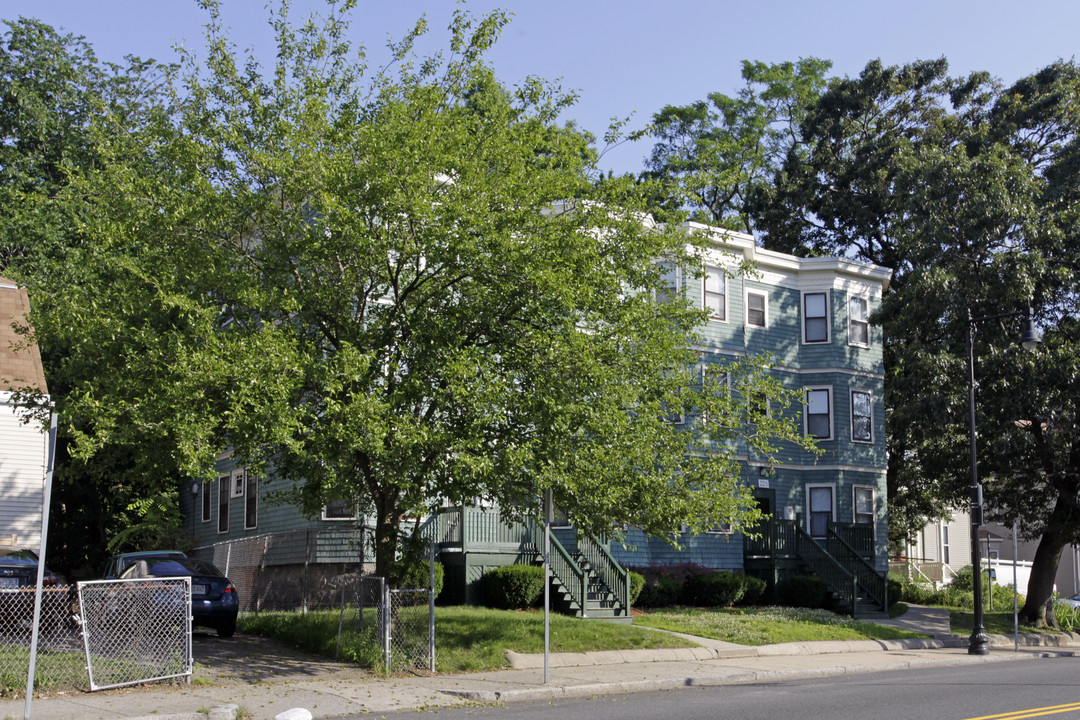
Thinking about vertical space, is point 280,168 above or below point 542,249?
above

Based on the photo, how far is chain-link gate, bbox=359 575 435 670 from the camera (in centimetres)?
1503

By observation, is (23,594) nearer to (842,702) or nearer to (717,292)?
(842,702)

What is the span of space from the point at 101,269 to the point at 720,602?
17.4 m

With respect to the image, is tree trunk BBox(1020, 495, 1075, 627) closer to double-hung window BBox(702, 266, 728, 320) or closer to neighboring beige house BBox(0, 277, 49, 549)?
double-hung window BBox(702, 266, 728, 320)

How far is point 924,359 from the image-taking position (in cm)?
2752

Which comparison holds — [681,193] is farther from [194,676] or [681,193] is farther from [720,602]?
[720,602]

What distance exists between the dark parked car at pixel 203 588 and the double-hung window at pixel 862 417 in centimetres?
2100

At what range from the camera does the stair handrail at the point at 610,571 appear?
21812mm

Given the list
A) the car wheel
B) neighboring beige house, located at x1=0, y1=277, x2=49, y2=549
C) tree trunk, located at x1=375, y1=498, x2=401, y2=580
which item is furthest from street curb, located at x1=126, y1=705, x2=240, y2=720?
neighboring beige house, located at x1=0, y1=277, x2=49, y2=549

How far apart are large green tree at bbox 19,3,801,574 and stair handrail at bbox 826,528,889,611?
41.3 feet

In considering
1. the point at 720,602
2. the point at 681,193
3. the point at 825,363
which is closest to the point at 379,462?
the point at 681,193

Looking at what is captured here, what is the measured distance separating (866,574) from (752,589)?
3359mm

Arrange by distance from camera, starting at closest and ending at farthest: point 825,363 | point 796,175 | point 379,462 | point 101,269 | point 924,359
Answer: point 379,462, point 101,269, point 924,359, point 825,363, point 796,175

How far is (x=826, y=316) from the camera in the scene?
32.9m
